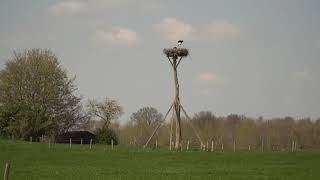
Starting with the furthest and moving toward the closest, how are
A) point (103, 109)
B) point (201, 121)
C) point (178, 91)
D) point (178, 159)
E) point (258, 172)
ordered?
1. point (201, 121)
2. point (103, 109)
3. point (178, 91)
4. point (178, 159)
5. point (258, 172)

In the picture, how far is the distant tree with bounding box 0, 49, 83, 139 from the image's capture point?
67750mm

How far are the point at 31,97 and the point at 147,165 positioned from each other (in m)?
38.2

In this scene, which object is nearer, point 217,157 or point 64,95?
point 217,157

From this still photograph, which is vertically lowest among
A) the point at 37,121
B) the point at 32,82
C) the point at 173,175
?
the point at 173,175

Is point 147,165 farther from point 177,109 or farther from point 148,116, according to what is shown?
point 148,116

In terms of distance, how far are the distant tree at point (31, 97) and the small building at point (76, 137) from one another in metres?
2.17

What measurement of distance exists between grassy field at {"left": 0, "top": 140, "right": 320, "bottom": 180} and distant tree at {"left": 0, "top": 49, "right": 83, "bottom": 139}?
19.2 m

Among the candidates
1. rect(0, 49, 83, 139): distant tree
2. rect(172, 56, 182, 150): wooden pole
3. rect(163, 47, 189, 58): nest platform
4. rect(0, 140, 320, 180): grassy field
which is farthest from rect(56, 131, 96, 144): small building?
rect(163, 47, 189, 58): nest platform

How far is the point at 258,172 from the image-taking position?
29.8m

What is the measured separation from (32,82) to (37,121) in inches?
201

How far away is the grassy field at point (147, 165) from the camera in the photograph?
88.3ft

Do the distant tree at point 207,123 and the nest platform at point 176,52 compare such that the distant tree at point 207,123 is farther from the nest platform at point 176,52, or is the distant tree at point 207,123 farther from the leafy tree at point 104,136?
the nest platform at point 176,52

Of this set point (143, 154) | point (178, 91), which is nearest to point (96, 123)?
point (178, 91)

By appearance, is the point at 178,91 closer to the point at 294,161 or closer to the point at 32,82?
the point at 294,161
